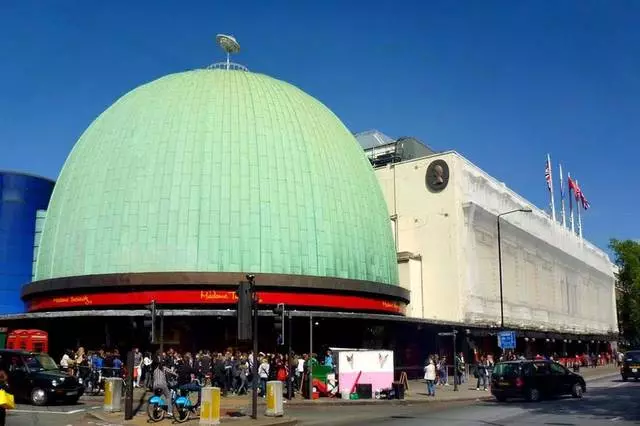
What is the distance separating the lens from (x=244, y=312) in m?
19.3

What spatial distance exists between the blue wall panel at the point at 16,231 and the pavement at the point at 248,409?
42.2 meters

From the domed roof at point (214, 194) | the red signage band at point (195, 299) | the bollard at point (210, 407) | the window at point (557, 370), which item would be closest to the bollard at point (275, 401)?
the bollard at point (210, 407)

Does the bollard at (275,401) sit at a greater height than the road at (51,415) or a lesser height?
greater

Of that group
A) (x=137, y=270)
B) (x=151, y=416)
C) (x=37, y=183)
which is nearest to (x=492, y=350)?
(x=137, y=270)

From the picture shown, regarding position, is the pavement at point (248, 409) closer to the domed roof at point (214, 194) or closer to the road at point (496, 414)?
the road at point (496, 414)

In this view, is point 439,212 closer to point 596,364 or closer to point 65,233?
point 65,233

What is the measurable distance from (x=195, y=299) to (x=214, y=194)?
5.82m

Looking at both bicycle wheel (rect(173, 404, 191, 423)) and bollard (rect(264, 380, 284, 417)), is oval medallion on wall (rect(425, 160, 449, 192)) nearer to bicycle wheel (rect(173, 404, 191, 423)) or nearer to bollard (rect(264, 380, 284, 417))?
bollard (rect(264, 380, 284, 417))

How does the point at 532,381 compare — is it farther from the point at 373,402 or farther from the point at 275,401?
the point at 275,401

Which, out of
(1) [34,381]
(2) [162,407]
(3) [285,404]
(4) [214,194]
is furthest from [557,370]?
(1) [34,381]

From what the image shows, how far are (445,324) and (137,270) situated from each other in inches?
735

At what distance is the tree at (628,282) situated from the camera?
99.9 meters

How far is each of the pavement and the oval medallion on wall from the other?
75.1ft

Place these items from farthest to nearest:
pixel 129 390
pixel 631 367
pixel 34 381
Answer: pixel 631 367 < pixel 34 381 < pixel 129 390
